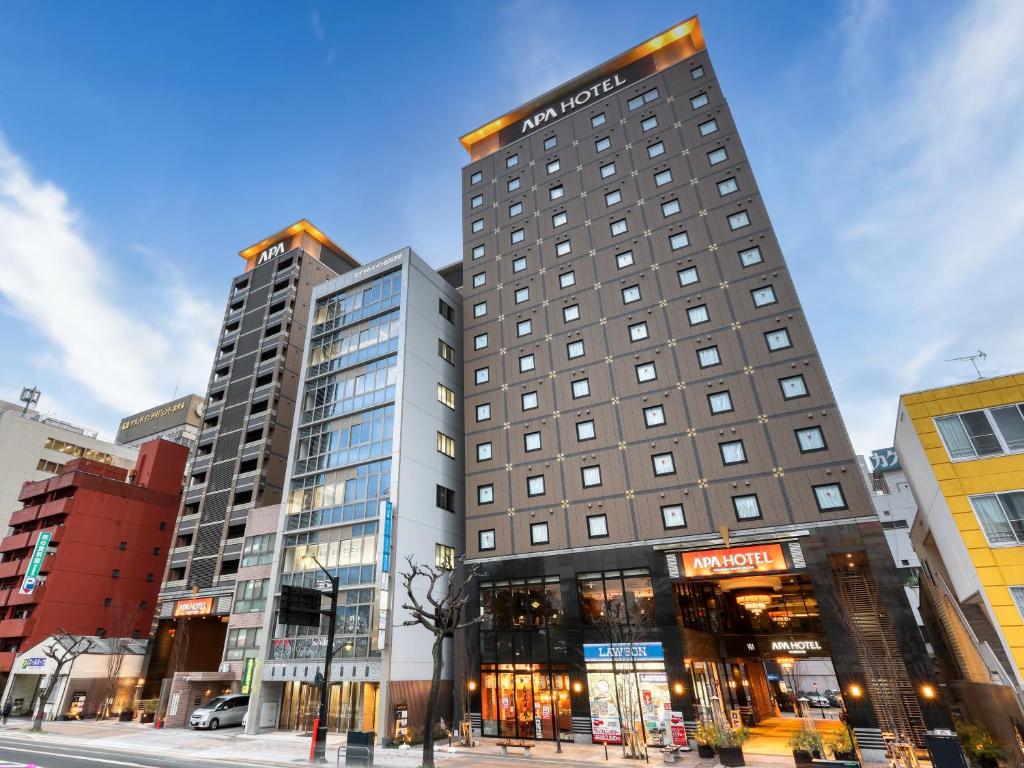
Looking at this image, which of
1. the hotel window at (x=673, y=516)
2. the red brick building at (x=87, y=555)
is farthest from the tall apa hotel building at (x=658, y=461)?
the red brick building at (x=87, y=555)

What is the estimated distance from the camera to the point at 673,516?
105 ft

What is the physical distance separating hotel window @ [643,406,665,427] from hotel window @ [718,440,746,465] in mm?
3906

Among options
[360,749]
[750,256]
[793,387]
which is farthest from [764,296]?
[360,749]

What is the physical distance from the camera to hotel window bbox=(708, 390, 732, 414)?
3300cm

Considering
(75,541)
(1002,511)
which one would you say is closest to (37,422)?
(75,541)

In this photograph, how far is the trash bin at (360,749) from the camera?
22578mm

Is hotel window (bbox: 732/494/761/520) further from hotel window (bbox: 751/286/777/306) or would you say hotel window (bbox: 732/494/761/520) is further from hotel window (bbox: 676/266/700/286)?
hotel window (bbox: 676/266/700/286)

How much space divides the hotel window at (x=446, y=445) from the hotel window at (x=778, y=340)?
23779 millimetres

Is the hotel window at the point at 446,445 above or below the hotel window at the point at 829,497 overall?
above

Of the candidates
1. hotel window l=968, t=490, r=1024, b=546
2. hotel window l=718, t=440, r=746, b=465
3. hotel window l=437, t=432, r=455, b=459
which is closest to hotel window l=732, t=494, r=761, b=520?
hotel window l=718, t=440, r=746, b=465

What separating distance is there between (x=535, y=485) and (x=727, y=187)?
25.0m

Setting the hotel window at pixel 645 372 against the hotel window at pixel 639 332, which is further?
the hotel window at pixel 639 332

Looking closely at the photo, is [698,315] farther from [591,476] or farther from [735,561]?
[735,561]

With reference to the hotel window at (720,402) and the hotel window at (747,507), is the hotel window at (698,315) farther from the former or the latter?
the hotel window at (747,507)
